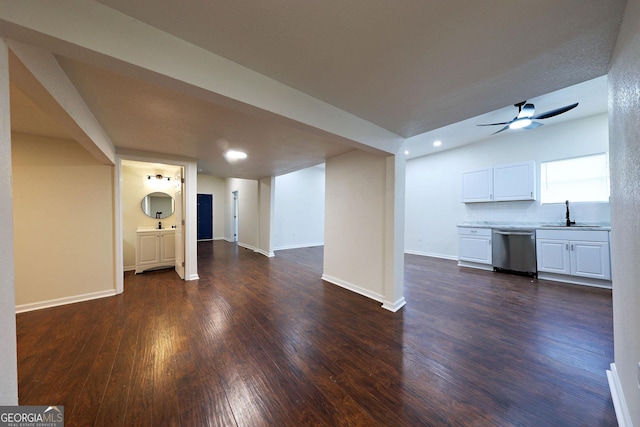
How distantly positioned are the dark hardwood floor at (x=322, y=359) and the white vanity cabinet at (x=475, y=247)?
1.34 metres

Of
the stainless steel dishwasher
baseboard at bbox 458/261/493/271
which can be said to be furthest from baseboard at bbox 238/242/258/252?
the stainless steel dishwasher

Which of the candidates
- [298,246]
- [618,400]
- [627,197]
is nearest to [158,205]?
[298,246]

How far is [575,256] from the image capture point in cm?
354

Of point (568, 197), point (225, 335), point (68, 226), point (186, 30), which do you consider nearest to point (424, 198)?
point (568, 197)

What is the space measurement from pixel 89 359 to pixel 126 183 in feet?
13.5

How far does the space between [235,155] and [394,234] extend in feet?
9.31

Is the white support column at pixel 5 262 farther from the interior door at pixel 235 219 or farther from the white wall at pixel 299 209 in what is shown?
the interior door at pixel 235 219

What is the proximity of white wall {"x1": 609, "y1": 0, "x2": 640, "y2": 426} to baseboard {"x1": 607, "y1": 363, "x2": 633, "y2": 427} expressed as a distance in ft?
0.12

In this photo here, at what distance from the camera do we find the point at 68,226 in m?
2.88

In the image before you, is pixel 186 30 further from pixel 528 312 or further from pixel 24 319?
pixel 528 312

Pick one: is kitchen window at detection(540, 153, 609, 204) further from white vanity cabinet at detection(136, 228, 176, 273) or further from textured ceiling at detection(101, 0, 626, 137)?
white vanity cabinet at detection(136, 228, 176, 273)

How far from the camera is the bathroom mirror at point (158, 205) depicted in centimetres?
489

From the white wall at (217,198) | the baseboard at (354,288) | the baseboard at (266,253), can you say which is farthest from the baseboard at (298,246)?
the white wall at (217,198)

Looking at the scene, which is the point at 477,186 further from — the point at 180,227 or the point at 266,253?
the point at 180,227
